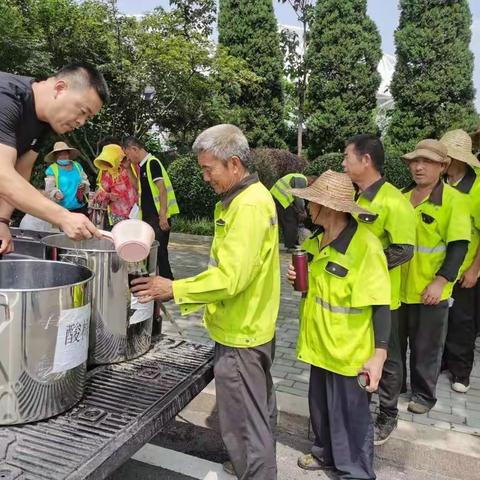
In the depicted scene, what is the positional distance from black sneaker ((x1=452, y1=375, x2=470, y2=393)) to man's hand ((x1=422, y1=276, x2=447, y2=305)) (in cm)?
94

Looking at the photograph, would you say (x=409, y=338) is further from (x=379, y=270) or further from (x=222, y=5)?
(x=222, y=5)

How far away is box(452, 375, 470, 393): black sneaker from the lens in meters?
3.81

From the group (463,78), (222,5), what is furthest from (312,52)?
(463,78)

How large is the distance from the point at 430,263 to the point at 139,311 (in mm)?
1859

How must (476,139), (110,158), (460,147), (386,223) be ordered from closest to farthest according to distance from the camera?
(386,223)
(460,147)
(476,139)
(110,158)

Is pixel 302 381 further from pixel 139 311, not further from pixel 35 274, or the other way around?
pixel 35 274

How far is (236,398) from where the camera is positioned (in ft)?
7.92

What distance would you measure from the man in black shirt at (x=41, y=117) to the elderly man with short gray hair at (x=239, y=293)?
1.53 feet

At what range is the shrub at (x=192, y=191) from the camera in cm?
1170

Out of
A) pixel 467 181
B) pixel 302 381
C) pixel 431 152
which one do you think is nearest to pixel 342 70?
pixel 467 181

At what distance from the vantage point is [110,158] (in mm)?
5484

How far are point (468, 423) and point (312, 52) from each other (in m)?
14.6

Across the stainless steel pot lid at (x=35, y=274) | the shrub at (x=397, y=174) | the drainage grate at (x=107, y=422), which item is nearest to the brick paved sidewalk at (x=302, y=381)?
the drainage grate at (x=107, y=422)

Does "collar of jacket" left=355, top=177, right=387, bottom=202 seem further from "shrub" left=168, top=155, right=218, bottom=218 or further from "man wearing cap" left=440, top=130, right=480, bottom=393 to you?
"shrub" left=168, top=155, right=218, bottom=218
